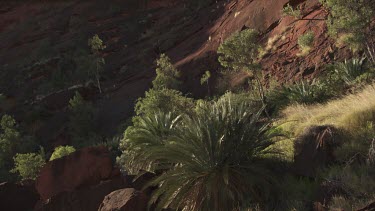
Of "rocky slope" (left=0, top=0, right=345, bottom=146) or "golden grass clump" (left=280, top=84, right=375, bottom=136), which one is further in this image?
"rocky slope" (left=0, top=0, right=345, bottom=146)

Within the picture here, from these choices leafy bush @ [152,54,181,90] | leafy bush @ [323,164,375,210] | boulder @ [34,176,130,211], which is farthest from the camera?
leafy bush @ [152,54,181,90]

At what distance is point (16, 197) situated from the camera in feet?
38.7

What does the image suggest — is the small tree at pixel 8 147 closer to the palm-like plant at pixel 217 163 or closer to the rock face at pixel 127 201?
the rock face at pixel 127 201

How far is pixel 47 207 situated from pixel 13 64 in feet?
155

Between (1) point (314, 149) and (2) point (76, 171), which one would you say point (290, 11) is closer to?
(2) point (76, 171)

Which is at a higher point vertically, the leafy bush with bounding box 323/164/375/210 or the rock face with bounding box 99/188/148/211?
the rock face with bounding box 99/188/148/211

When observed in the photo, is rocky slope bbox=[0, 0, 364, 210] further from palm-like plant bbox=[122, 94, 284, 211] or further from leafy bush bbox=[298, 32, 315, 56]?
palm-like plant bbox=[122, 94, 284, 211]

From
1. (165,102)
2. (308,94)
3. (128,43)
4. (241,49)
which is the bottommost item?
(128,43)

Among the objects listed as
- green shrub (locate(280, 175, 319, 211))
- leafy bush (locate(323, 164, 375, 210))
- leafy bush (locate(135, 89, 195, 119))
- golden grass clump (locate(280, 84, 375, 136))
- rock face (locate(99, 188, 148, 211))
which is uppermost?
rock face (locate(99, 188, 148, 211))

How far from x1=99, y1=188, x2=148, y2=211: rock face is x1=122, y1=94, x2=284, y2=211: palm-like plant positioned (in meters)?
0.29

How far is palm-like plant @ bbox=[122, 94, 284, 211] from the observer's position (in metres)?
6.44

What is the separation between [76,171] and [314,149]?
558 cm

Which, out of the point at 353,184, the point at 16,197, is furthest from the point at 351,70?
the point at 16,197

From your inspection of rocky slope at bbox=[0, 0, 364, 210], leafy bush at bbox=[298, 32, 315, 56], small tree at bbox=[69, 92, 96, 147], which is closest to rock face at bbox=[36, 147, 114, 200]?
rocky slope at bbox=[0, 0, 364, 210]
